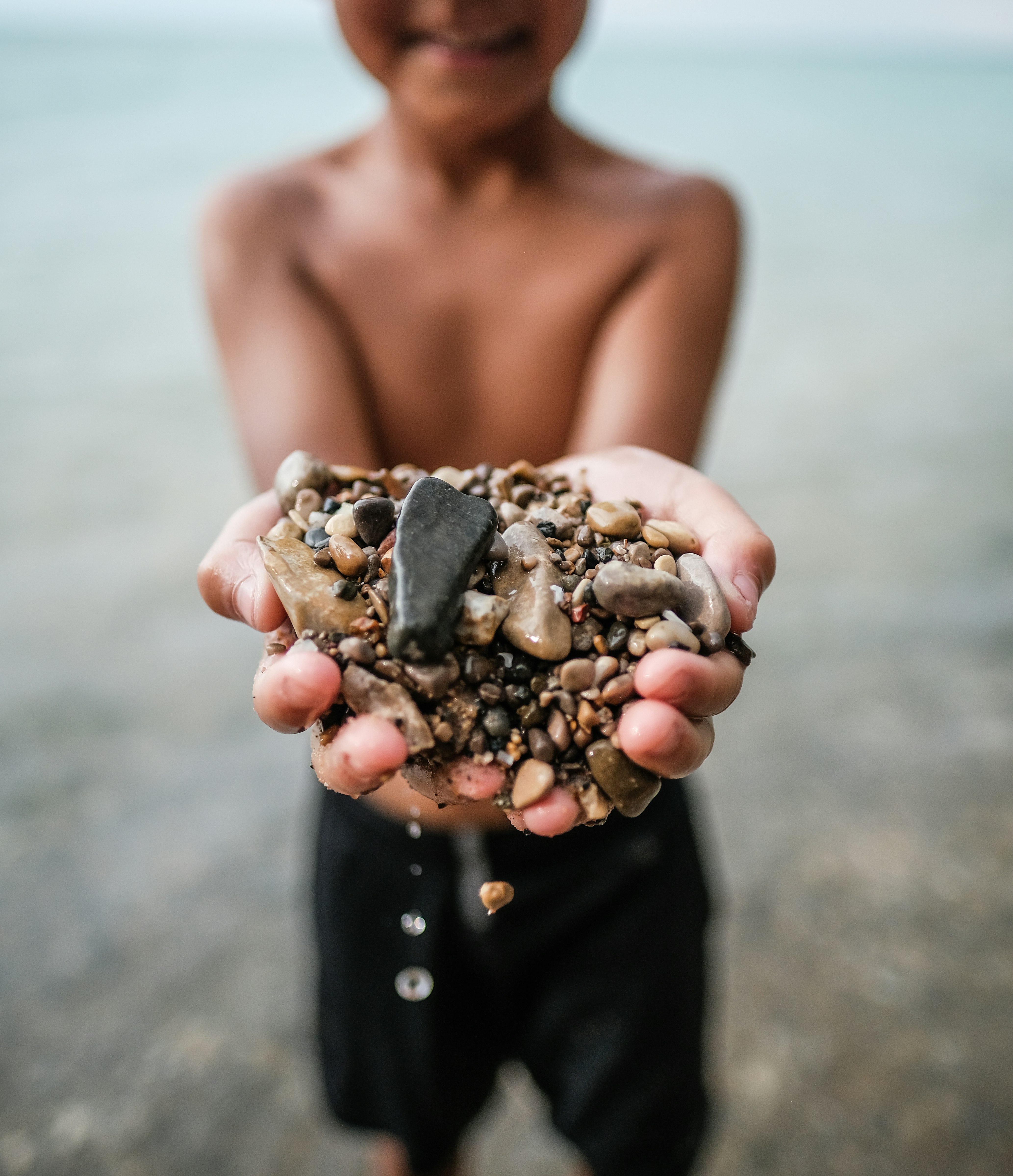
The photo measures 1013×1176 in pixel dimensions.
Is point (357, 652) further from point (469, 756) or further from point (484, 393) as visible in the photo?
point (484, 393)

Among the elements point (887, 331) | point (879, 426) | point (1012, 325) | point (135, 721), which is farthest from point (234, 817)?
point (1012, 325)

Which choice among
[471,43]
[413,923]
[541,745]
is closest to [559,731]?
[541,745]

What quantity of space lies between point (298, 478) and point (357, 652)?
0.53 feet

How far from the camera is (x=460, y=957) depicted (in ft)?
2.60

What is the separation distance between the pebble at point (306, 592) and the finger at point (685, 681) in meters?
0.16

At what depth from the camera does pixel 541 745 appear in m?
0.47

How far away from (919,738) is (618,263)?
1105 millimetres

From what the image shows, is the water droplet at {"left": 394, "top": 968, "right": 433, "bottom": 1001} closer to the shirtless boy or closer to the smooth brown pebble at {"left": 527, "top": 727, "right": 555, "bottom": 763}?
the shirtless boy

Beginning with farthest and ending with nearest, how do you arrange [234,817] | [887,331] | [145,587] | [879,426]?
[887,331], [879,426], [145,587], [234,817]

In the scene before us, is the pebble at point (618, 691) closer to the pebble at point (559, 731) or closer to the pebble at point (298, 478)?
the pebble at point (559, 731)

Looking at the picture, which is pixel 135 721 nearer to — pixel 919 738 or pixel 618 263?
pixel 618 263

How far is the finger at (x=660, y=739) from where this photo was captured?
1.46 feet

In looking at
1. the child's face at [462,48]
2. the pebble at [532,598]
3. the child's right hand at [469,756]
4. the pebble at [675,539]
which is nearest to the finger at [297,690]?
the child's right hand at [469,756]

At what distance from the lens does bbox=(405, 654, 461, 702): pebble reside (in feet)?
1.51
